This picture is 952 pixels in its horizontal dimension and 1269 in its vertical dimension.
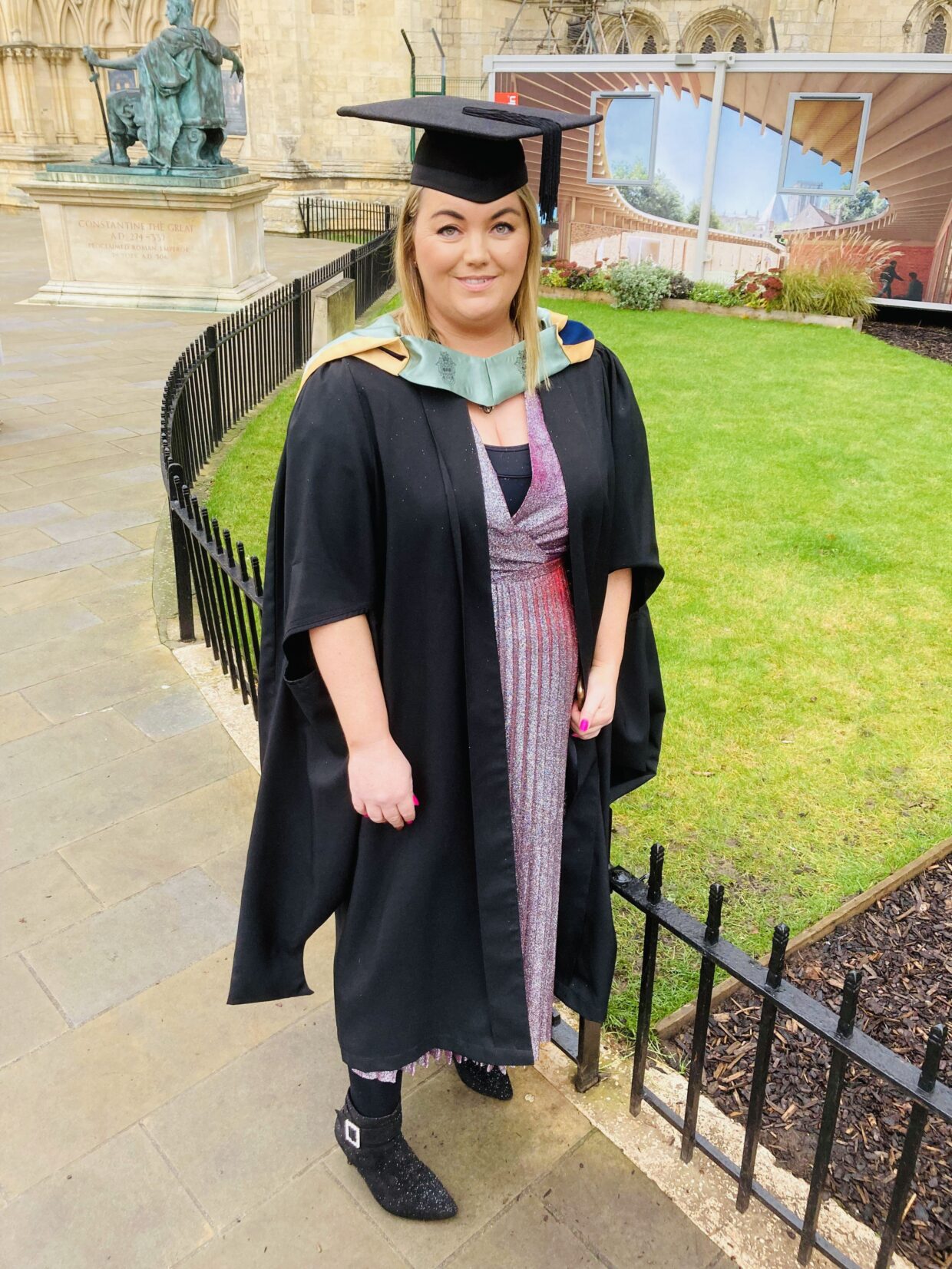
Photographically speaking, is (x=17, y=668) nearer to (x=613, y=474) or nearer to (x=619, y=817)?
(x=619, y=817)

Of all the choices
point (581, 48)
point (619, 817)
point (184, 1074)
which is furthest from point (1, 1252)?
point (581, 48)

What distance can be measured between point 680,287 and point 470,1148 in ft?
45.7

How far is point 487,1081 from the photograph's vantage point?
8.11 ft

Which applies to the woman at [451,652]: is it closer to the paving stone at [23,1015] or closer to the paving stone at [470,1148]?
the paving stone at [470,1148]

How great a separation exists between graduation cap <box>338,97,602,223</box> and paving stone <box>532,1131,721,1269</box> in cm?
209

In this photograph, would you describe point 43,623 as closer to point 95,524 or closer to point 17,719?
point 17,719

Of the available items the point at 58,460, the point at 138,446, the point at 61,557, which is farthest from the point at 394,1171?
the point at 138,446

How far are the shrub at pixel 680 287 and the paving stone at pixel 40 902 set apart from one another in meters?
13.2

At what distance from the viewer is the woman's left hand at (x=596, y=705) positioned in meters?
1.97

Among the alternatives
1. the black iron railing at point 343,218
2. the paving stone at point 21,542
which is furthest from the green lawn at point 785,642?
the black iron railing at point 343,218

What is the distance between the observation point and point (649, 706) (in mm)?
2242

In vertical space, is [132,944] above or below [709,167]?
below

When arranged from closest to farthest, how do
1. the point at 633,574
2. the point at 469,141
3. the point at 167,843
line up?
the point at 469,141 → the point at 633,574 → the point at 167,843

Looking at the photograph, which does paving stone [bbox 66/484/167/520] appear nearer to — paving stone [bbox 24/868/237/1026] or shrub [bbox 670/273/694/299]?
paving stone [bbox 24/868/237/1026]
